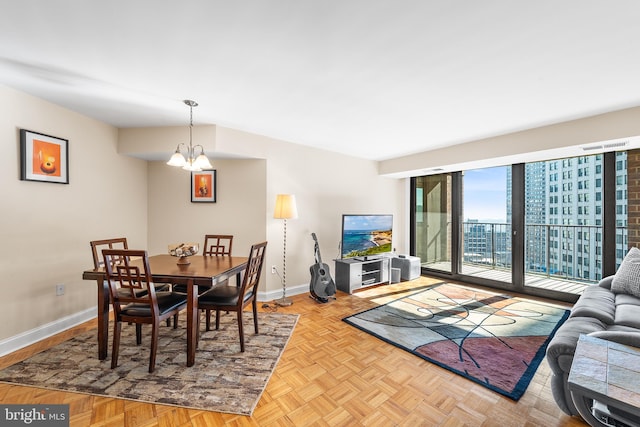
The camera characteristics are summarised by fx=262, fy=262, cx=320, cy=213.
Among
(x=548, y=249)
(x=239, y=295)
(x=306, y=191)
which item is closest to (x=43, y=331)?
(x=239, y=295)

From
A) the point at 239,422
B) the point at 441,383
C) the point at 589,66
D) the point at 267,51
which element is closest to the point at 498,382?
the point at 441,383

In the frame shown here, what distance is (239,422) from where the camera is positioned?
1.58 metres

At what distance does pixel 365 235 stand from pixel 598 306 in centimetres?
278

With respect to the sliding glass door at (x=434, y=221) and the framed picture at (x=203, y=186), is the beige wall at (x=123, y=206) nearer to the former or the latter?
the framed picture at (x=203, y=186)

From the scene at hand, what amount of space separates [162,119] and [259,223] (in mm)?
1744

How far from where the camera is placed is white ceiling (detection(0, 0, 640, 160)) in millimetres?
1443

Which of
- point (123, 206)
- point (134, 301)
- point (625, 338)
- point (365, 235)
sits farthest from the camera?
point (365, 235)

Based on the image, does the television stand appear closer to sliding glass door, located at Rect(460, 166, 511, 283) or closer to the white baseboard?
sliding glass door, located at Rect(460, 166, 511, 283)

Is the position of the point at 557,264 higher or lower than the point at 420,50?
lower

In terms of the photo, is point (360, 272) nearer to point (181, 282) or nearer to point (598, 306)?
point (598, 306)

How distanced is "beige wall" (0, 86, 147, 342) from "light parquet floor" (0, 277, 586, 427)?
492mm

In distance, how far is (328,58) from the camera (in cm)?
188

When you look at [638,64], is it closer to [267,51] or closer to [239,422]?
[267,51]

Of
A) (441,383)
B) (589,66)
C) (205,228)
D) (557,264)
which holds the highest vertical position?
(589,66)
